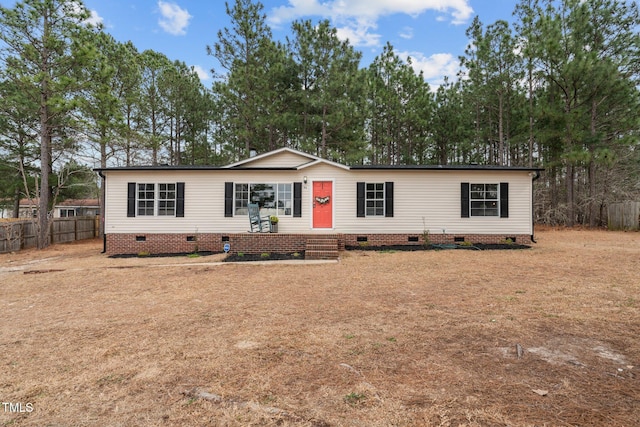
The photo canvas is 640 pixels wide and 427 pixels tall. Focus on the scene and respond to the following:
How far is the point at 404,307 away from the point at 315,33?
16338mm

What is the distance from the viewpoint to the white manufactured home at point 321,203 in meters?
11.2

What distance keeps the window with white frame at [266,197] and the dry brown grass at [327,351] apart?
513 centimetres

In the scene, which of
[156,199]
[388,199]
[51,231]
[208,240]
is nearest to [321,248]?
[388,199]

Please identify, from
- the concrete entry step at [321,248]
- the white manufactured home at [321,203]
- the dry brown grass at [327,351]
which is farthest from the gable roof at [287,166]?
the dry brown grass at [327,351]

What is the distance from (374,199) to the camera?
11.4 m

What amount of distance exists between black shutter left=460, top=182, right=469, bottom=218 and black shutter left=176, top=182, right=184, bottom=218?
9784 mm

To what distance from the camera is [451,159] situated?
2612cm

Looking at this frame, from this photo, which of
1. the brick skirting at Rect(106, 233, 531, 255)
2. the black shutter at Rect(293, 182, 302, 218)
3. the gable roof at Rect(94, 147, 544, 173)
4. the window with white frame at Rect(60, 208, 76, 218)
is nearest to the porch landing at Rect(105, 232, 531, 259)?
the brick skirting at Rect(106, 233, 531, 255)

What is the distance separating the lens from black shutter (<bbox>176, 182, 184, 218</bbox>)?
Answer: 36.7 ft

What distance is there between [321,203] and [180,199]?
4.91m

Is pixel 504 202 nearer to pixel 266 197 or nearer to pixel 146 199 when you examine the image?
pixel 266 197

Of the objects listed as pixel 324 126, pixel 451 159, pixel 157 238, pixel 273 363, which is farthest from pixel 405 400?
pixel 451 159

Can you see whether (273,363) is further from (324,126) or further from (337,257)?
(324,126)

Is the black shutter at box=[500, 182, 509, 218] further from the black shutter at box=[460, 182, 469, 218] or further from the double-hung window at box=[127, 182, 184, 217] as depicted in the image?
the double-hung window at box=[127, 182, 184, 217]
